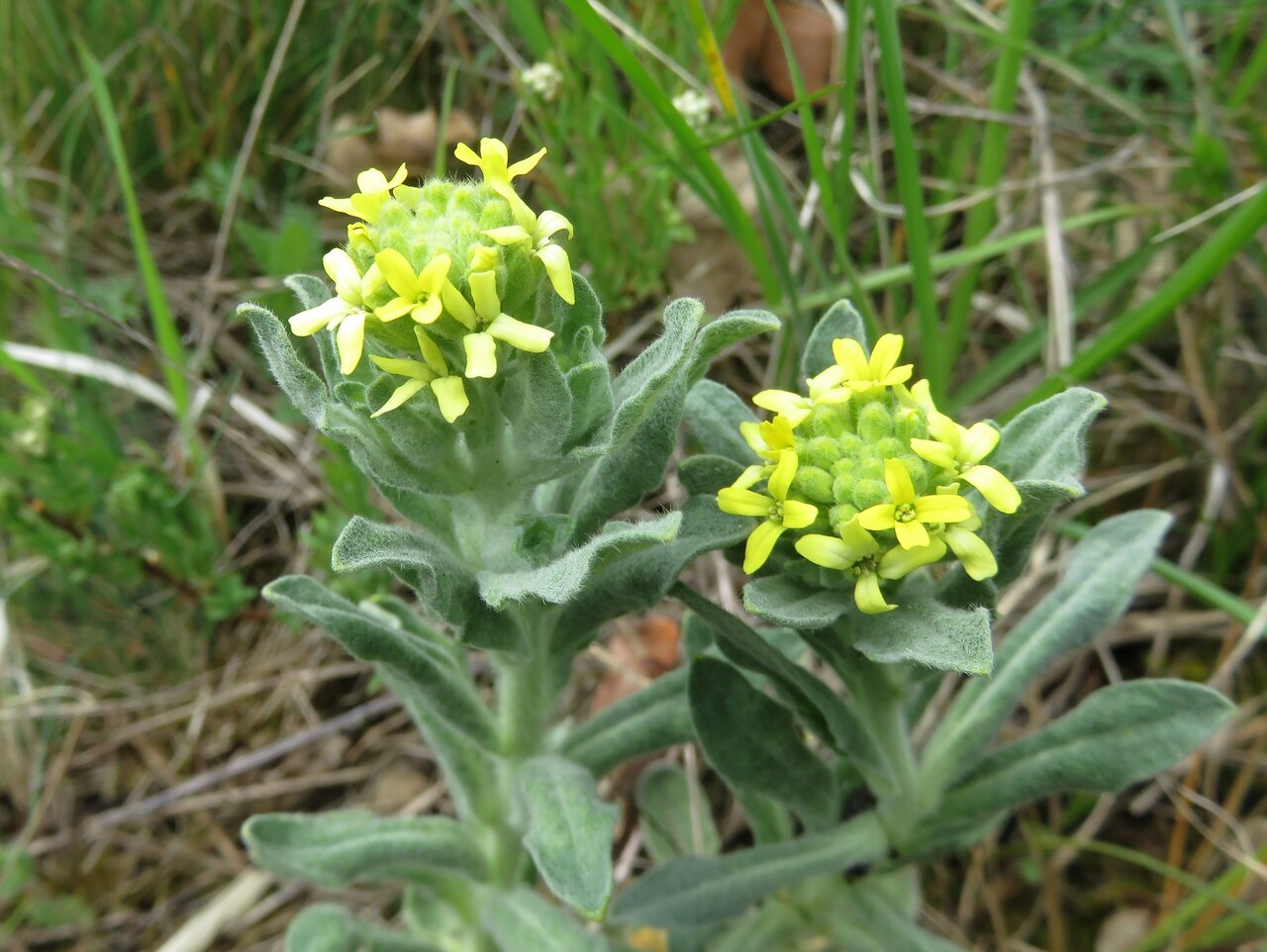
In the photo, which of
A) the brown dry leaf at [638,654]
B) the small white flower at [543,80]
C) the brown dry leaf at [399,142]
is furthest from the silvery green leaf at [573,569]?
the brown dry leaf at [399,142]

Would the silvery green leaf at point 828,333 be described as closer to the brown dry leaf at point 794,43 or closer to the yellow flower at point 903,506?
the yellow flower at point 903,506

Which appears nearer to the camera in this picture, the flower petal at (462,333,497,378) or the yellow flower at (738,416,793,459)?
the flower petal at (462,333,497,378)

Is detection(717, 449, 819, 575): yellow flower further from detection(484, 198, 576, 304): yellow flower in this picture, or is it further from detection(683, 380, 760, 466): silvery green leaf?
detection(484, 198, 576, 304): yellow flower

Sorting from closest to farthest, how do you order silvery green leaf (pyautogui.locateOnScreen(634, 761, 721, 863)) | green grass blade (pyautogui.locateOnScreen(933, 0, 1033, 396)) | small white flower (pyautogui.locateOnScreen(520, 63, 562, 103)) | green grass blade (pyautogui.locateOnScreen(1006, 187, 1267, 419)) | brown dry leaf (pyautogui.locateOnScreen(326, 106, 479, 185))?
1. green grass blade (pyautogui.locateOnScreen(1006, 187, 1267, 419))
2. silvery green leaf (pyautogui.locateOnScreen(634, 761, 721, 863))
3. green grass blade (pyautogui.locateOnScreen(933, 0, 1033, 396))
4. small white flower (pyautogui.locateOnScreen(520, 63, 562, 103))
5. brown dry leaf (pyautogui.locateOnScreen(326, 106, 479, 185))

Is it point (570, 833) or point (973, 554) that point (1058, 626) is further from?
point (570, 833)

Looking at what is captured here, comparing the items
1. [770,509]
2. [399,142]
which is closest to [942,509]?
[770,509]

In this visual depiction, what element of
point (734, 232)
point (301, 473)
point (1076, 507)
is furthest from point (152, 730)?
point (1076, 507)

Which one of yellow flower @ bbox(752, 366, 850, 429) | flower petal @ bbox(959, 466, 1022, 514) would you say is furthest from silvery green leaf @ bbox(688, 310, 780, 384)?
flower petal @ bbox(959, 466, 1022, 514)
